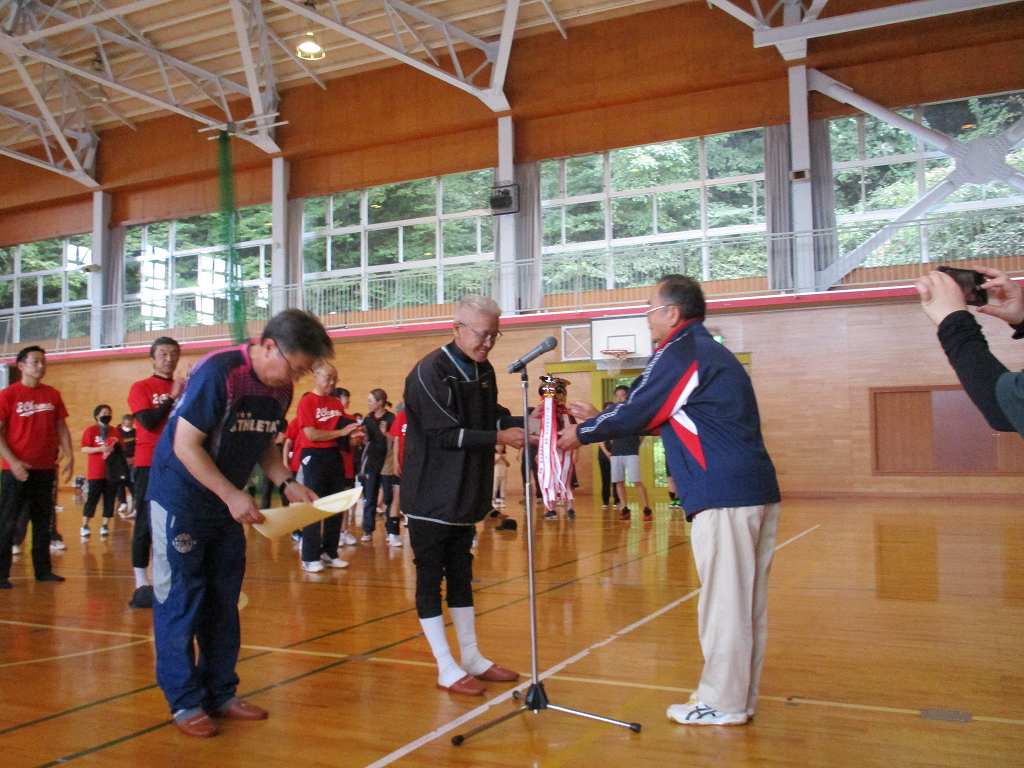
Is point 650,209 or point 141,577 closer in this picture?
point 141,577

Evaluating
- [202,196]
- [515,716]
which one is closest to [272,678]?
[515,716]

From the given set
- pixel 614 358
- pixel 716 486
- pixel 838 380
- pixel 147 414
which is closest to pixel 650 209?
pixel 614 358

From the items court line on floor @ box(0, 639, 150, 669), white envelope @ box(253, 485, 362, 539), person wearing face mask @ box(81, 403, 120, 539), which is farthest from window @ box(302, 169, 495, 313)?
white envelope @ box(253, 485, 362, 539)

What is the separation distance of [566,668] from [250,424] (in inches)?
75.9

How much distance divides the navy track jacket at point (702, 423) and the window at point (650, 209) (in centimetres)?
1439

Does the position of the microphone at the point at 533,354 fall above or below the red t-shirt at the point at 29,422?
above

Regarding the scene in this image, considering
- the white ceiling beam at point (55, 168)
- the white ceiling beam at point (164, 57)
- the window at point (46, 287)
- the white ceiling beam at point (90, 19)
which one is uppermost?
the white ceiling beam at point (164, 57)

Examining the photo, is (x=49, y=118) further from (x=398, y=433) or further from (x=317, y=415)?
(x=317, y=415)

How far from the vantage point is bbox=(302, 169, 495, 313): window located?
1948 centimetres

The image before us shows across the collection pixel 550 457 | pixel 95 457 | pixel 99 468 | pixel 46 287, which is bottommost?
pixel 99 468

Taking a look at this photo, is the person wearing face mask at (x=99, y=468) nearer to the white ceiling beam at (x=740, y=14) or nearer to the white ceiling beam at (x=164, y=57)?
the white ceiling beam at (x=164, y=57)

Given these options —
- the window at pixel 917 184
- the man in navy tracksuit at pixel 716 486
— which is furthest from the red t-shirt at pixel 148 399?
the window at pixel 917 184

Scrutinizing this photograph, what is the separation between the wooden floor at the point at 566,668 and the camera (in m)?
3.03

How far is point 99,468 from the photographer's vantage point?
11.3m
